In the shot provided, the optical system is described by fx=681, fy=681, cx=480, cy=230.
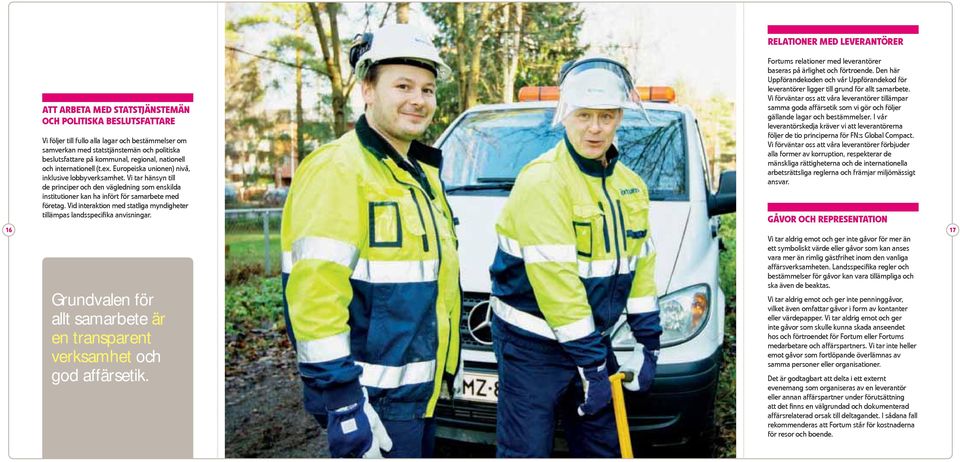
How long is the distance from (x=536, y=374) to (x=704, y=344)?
80 centimetres

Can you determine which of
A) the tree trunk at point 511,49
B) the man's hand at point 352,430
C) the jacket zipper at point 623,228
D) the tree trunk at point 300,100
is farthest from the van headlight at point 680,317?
the tree trunk at point 300,100

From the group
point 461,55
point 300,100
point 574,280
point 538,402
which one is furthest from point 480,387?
point 300,100

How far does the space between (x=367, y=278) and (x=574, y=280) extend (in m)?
0.73

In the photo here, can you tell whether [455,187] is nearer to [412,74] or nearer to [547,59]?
[412,74]

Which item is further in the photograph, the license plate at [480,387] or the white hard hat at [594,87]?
the license plate at [480,387]

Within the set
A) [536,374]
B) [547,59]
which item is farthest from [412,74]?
[547,59]

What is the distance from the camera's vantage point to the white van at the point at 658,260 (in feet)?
9.12

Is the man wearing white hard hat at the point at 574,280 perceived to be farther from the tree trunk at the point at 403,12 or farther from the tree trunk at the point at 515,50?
the tree trunk at the point at 515,50

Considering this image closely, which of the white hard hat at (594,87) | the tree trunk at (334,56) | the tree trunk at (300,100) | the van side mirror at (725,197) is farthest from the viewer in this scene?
the tree trunk at (300,100)

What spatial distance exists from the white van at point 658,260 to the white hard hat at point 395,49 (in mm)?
781

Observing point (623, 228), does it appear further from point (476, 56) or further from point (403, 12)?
point (476, 56)

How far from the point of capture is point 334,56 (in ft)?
17.9

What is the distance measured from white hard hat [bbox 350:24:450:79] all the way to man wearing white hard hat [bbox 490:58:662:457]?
60 centimetres

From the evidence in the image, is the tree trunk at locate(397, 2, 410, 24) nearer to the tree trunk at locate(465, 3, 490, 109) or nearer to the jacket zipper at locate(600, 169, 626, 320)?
the tree trunk at locate(465, 3, 490, 109)
